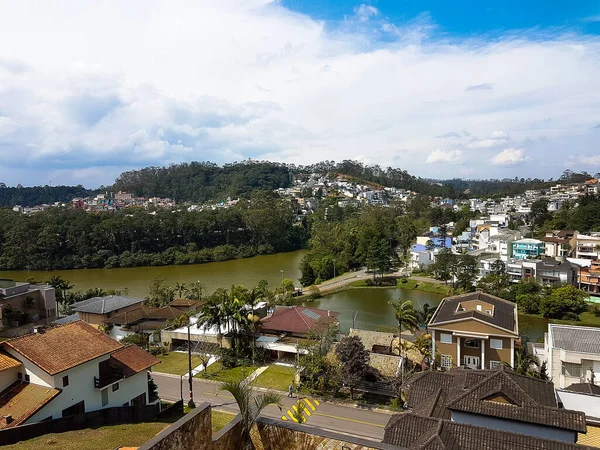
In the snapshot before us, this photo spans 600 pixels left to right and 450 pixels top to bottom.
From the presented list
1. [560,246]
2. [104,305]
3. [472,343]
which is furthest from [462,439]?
[560,246]

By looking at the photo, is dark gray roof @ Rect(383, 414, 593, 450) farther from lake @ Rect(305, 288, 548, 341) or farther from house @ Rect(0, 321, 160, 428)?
lake @ Rect(305, 288, 548, 341)

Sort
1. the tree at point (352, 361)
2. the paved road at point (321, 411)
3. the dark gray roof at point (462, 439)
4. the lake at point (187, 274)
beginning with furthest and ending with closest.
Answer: the lake at point (187, 274) < the tree at point (352, 361) < the paved road at point (321, 411) < the dark gray roof at point (462, 439)

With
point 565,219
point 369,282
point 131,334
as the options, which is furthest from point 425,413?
point 565,219

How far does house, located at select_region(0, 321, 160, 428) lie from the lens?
33.1ft

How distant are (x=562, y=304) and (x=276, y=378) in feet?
64.5

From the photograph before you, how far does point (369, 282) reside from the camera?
36500 millimetres

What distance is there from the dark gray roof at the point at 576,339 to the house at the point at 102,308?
18836 millimetres

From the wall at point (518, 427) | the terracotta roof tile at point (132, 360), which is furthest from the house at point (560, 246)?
the terracotta roof tile at point (132, 360)

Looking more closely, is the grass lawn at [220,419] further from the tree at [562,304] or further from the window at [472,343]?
the tree at [562,304]

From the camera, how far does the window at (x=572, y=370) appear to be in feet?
46.5

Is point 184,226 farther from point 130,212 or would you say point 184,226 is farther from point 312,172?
point 312,172

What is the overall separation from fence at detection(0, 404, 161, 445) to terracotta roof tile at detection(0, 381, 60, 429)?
1.72 feet

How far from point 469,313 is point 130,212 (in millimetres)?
55313

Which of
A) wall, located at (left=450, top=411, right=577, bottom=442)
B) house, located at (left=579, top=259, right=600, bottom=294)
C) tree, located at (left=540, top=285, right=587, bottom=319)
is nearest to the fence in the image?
wall, located at (left=450, top=411, right=577, bottom=442)
